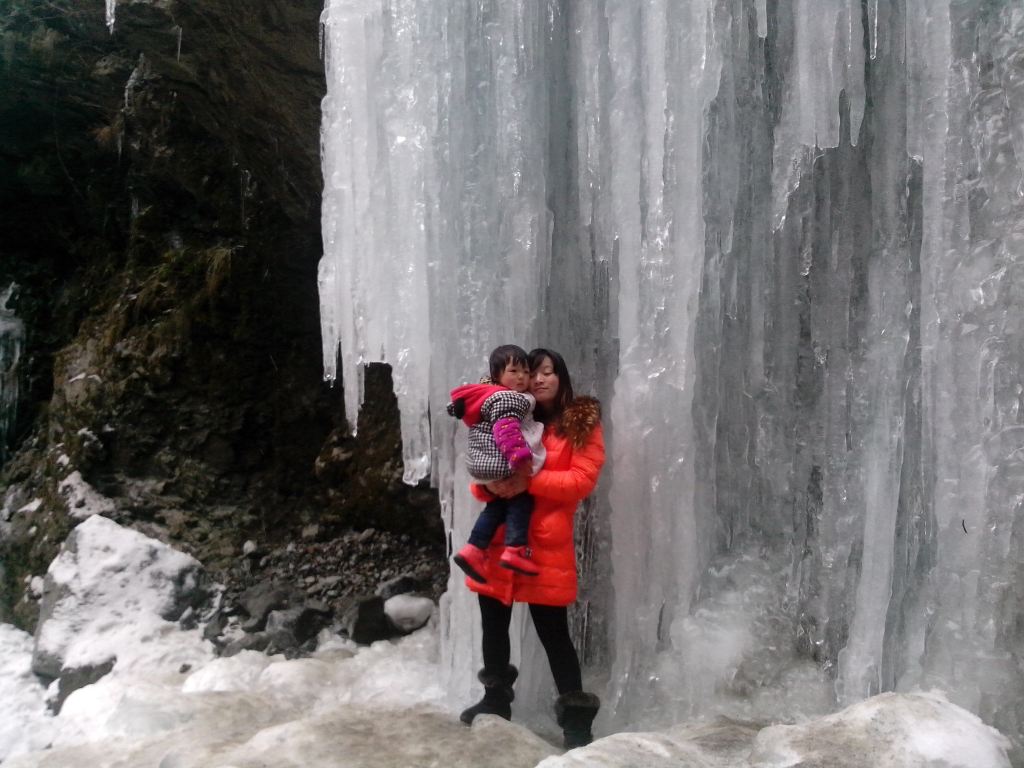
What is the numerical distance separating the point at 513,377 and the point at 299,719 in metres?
1.62

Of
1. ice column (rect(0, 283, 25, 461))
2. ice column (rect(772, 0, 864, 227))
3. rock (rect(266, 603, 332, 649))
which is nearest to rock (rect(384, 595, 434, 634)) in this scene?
rock (rect(266, 603, 332, 649))

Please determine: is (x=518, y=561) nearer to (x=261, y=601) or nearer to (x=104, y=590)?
(x=261, y=601)

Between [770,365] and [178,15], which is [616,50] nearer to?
[770,365]

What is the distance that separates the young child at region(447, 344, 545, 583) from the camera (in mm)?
2697

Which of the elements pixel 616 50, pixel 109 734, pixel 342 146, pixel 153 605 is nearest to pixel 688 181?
pixel 616 50

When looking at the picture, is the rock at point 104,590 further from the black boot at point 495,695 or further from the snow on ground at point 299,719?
the black boot at point 495,695

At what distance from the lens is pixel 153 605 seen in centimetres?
465

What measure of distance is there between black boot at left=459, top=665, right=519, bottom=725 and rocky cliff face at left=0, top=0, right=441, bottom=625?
101 inches

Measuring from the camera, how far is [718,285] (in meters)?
3.33

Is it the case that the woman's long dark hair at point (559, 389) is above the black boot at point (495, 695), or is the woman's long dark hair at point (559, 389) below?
above

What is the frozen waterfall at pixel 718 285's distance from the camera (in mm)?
2711

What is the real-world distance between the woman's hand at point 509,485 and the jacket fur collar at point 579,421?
238 mm

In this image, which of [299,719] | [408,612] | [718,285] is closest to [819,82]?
[718,285]

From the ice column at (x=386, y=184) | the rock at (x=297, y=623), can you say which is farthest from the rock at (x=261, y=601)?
the ice column at (x=386, y=184)
